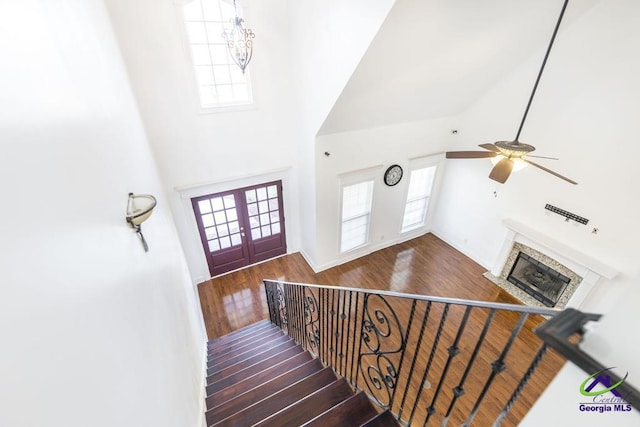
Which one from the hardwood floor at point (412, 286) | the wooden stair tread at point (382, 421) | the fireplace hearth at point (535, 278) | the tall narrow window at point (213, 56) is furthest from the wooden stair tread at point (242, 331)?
the fireplace hearth at point (535, 278)

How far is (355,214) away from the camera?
20.3ft

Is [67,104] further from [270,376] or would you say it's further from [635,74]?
[635,74]

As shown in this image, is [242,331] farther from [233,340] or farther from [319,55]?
[319,55]

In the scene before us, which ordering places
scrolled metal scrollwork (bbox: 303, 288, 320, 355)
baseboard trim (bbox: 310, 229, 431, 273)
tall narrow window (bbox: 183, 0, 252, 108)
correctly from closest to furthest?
scrolled metal scrollwork (bbox: 303, 288, 320, 355)
tall narrow window (bbox: 183, 0, 252, 108)
baseboard trim (bbox: 310, 229, 431, 273)

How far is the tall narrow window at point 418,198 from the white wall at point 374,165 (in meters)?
0.21

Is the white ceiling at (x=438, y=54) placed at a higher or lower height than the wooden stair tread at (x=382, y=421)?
higher

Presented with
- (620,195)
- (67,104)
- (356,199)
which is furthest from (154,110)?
(620,195)

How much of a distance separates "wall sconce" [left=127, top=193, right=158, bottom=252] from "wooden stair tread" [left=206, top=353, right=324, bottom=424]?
1.57m

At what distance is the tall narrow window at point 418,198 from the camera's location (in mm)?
6629

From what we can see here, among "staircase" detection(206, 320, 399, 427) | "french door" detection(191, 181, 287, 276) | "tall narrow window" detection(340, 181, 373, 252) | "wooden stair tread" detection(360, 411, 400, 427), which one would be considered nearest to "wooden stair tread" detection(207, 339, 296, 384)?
"staircase" detection(206, 320, 399, 427)

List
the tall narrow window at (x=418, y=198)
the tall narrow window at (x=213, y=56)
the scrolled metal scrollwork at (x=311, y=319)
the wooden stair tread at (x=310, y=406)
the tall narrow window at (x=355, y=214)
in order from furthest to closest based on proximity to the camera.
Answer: the tall narrow window at (x=418, y=198)
the tall narrow window at (x=355, y=214)
the tall narrow window at (x=213, y=56)
the scrolled metal scrollwork at (x=311, y=319)
the wooden stair tread at (x=310, y=406)

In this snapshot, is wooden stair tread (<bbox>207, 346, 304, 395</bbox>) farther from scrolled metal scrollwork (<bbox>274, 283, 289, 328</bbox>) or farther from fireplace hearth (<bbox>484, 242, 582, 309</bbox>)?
fireplace hearth (<bbox>484, 242, 582, 309</bbox>)

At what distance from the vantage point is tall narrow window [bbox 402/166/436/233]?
6629mm

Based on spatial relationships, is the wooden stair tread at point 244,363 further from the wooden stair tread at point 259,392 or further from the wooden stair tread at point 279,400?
the wooden stair tread at point 279,400
